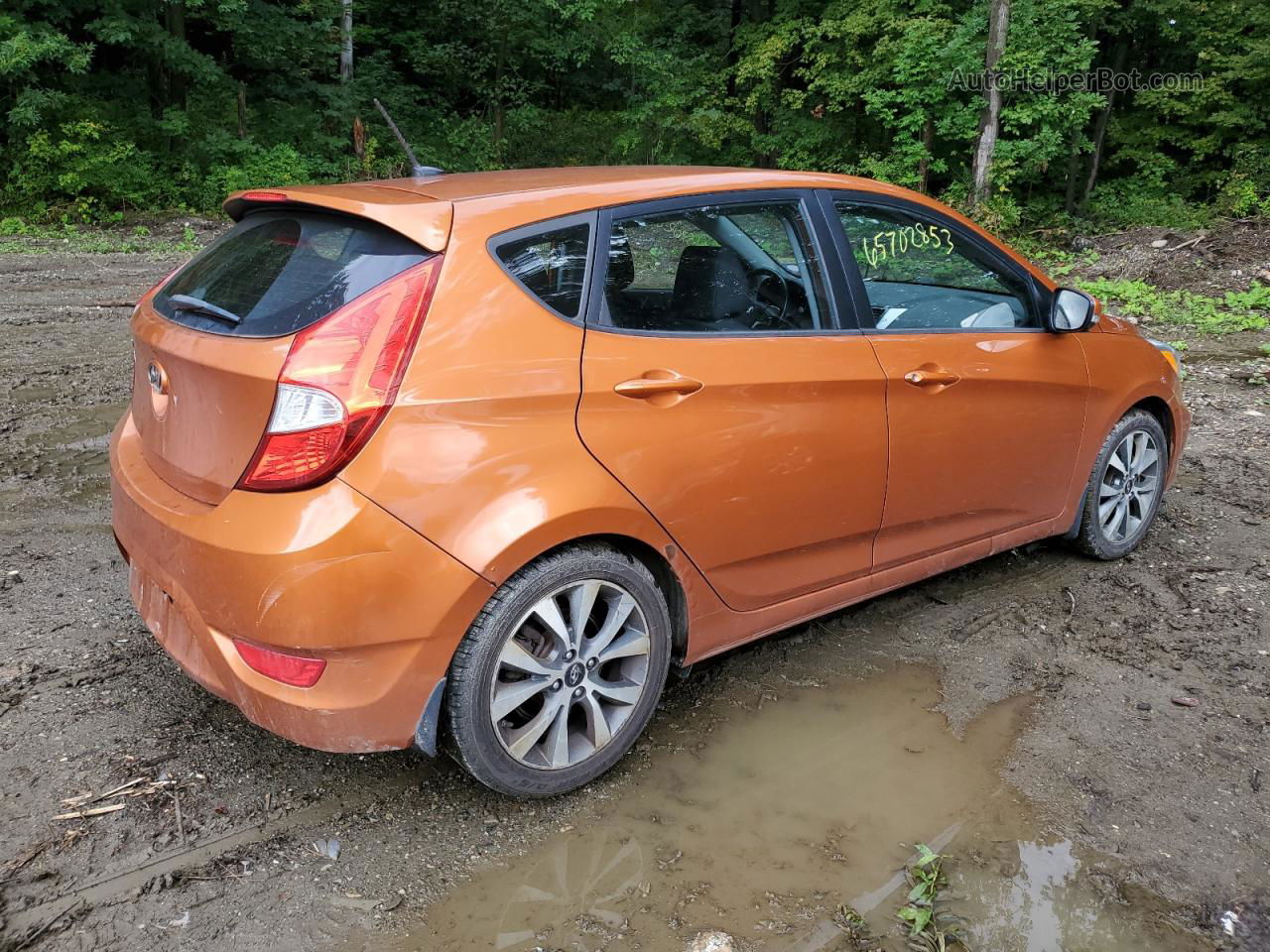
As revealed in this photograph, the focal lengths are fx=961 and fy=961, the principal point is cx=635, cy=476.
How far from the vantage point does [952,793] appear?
2746 mm

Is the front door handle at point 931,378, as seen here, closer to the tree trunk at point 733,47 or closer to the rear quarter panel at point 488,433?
the rear quarter panel at point 488,433

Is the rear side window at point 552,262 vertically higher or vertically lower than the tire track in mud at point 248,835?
higher

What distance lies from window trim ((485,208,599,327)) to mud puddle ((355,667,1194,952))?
1.36 meters

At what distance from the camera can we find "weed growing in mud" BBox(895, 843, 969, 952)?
221 centimetres

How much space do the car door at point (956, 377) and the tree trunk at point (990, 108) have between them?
526 inches

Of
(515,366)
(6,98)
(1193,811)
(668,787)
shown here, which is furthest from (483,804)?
(6,98)

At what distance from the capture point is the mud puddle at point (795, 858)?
2232mm

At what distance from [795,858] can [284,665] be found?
137 centimetres

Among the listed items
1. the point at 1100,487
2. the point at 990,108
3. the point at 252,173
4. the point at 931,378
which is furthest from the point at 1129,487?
the point at 252,173

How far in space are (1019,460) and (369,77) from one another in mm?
24066

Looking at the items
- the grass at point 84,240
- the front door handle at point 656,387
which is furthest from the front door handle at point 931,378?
the grass at point 84,240

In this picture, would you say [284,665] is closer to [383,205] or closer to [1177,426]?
[383,205]

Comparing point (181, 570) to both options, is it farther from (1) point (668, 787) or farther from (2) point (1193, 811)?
(2) point (1193, 811)

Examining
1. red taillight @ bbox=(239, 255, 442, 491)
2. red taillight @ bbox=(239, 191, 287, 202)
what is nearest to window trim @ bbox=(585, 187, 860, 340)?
red taillight @ bbox=(239, 255, 442, 491)
